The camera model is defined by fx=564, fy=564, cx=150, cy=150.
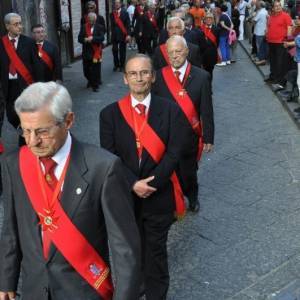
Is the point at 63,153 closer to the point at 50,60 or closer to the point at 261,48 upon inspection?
the point at 50,60

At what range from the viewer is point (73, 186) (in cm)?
226

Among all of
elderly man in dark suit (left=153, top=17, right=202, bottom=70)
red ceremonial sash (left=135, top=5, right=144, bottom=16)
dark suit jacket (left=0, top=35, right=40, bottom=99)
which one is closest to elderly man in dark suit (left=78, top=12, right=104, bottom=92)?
red ceremonial sash (left=135, top=5, right=144, bottom=16)

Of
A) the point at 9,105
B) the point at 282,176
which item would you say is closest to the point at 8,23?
the point at 9,105

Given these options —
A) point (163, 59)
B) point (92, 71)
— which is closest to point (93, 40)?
point (92, 71)

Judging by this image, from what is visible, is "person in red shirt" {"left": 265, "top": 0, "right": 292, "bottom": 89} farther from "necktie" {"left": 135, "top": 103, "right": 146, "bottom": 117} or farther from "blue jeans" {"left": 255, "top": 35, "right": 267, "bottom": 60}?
"necktie" {"left": 135, "top": 103, "right": 146, "bottom": 117}

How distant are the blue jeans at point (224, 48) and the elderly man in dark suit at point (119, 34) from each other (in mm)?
2524

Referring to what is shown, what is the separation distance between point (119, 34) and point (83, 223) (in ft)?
39.4

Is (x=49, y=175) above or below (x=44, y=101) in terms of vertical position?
below

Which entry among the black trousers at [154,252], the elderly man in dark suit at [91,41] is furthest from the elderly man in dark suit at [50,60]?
the black trousers at [154,252]

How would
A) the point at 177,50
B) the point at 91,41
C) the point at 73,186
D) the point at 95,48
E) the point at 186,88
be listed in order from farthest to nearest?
the point at 95,48 < the point at 91,41 < the point at 186,88 < the point at 177,50 < the point at 73,186

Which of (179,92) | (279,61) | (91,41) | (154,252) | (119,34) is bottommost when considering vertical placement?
(279,61)

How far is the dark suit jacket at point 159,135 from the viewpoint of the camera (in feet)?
11.5

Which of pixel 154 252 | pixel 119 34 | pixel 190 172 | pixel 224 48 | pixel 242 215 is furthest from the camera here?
pixel 224 48

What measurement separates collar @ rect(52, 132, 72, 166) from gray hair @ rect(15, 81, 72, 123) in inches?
5.4
